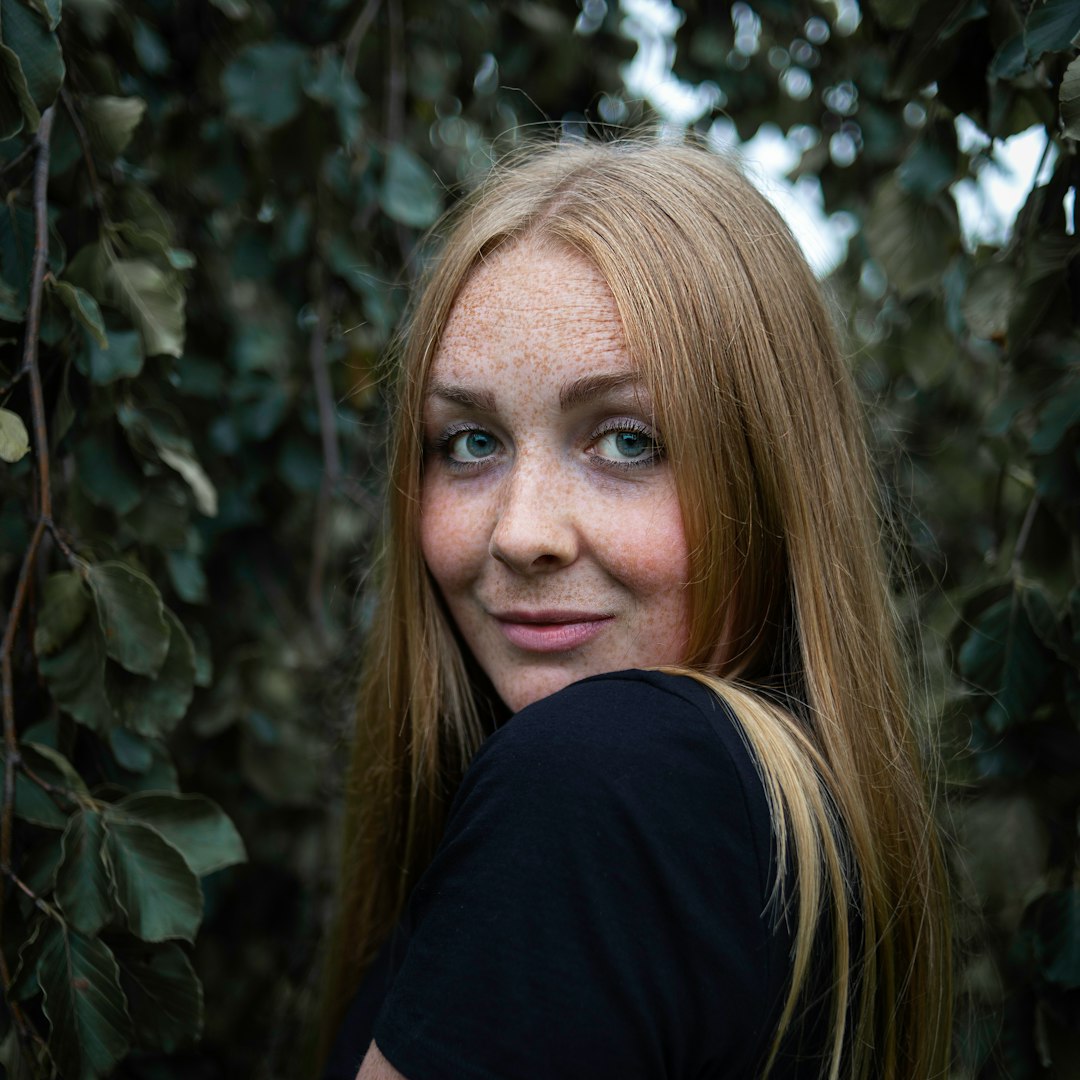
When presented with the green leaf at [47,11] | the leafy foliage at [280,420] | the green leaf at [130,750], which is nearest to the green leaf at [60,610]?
the leafy foliage at [280,420]

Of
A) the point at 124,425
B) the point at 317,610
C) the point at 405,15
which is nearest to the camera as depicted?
the point at 124,425

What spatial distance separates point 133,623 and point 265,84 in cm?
74

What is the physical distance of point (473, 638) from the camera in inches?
39.6

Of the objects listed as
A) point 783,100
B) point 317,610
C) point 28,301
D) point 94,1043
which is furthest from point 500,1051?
point 783,100

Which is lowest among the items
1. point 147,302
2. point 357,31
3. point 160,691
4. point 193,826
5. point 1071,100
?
point 193,826

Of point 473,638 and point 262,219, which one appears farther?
point 262,219

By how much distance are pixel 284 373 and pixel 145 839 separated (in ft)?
2.89

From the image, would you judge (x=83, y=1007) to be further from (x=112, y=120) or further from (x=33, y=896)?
(x=112, y=120)

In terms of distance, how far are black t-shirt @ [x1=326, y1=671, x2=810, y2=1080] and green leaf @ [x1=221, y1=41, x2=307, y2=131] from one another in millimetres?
911

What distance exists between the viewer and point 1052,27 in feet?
2.62

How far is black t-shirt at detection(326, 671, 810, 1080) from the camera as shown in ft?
2.07

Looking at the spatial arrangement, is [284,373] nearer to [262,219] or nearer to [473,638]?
[262,219]

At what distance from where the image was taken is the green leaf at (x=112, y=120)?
40.2 inches

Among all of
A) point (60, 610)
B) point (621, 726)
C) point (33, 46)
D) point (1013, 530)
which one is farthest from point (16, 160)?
point (1013, 530)
